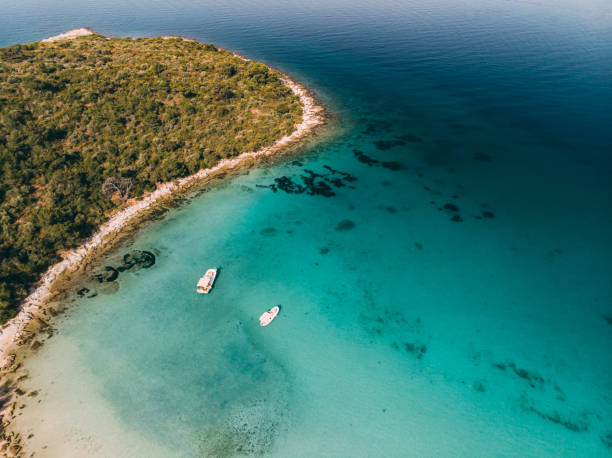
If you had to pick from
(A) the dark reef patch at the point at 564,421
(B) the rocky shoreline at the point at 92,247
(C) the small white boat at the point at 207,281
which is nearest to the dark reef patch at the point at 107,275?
(B) the rocky shoreline at the point at 92,247

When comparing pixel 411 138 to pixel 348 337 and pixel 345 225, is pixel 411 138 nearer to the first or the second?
pixel 345 225

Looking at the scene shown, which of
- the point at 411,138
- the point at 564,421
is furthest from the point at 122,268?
the point at 411,138

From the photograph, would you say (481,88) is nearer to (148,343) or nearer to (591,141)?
(591,141)

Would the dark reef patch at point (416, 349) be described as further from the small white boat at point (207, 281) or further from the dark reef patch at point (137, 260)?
the dark reef patch at point (137, 260)

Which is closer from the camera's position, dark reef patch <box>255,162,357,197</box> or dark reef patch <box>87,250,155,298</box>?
dark reef patch <box>87,250,155,298</box>

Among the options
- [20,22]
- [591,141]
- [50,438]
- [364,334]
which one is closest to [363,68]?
[591,141]

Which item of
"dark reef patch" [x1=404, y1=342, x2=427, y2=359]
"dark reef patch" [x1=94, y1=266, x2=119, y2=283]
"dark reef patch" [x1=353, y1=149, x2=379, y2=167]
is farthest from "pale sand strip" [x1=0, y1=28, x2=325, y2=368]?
"dark reef patch" [x1=404, y1=342, x2=427, y2=359]

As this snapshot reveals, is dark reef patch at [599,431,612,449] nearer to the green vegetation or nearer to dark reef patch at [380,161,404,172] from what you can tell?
dark reef patch at [380,161,404,172]
